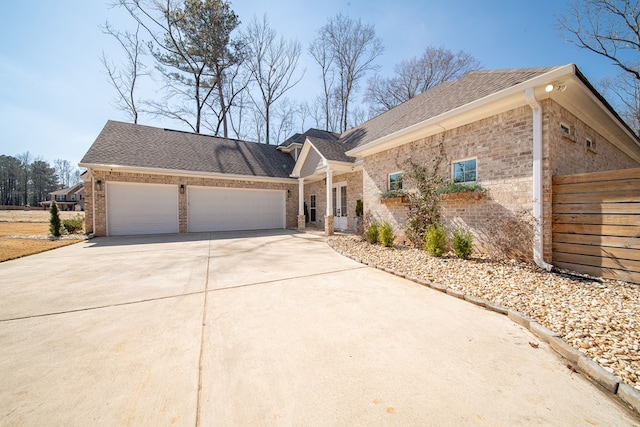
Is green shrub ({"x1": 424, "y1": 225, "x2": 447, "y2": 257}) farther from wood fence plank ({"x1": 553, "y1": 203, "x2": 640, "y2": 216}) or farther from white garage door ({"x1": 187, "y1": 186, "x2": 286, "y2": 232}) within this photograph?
white garage door ({"x1": 187, "y1": 186, "x2": 286, "y2": 232})

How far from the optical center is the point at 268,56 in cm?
1950

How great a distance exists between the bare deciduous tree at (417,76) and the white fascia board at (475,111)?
49.2 ft

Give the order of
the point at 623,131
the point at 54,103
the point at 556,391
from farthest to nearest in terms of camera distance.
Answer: the point at 54,103
the point at 623,131
the point at 556,391

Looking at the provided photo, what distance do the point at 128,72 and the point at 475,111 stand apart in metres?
23.5

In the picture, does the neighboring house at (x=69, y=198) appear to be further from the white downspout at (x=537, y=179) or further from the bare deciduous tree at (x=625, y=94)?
the bare deciduous tree at (x=625, y=94)

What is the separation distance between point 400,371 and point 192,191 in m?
12.7

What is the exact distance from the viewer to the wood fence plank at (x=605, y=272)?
12.6 ft

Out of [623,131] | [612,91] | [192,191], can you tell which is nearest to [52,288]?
[192,191]

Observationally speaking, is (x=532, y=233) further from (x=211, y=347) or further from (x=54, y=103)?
(x=54, y=103)

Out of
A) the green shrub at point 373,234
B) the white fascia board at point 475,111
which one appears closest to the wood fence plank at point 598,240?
the white fascia board at point 475,111

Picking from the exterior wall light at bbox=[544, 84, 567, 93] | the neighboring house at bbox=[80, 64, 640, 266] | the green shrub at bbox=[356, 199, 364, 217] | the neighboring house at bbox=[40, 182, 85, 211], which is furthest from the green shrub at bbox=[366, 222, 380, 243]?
the neighboring house at bbox=[40, 182, 85, 211]

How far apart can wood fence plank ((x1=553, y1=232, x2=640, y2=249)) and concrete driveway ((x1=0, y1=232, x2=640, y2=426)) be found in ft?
9.74

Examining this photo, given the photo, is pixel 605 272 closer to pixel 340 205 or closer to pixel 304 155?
pixel 340 205

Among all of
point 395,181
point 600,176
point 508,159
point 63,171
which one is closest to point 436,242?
point 508,159
